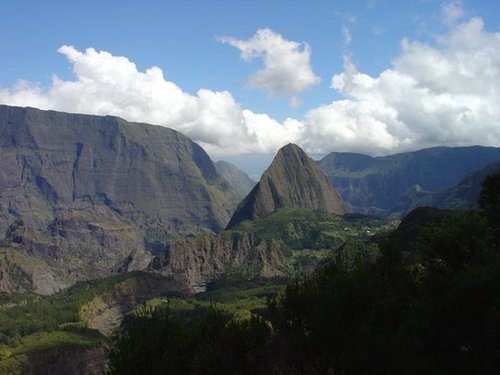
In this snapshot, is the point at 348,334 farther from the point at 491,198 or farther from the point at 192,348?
the point at 491,198

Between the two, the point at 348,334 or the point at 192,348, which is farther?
the point at 348,334

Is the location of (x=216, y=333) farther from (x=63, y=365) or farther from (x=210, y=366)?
(x=63, y=365)

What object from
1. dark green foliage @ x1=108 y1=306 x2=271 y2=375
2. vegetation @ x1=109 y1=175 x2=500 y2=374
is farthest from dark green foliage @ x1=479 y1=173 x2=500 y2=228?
dark green foliage @ x1=108 y1=306 x2=271 y2=375

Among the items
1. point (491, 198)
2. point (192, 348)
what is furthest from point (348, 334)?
point (491, 198)

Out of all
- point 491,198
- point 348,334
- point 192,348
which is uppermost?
point 491,198

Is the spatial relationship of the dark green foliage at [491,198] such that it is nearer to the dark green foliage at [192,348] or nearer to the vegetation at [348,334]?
the vegetation at [348,334]

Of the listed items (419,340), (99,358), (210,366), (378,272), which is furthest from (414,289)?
(99,358)

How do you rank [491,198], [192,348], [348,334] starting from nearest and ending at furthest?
[192,348] → [348,334] → [491,198]

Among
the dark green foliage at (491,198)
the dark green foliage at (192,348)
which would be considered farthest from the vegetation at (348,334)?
the dark green foliage at (491,198)

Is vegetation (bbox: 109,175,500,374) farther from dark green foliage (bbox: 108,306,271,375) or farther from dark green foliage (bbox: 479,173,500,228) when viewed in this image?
dark green foliage (bbox: 479,173,500,228)

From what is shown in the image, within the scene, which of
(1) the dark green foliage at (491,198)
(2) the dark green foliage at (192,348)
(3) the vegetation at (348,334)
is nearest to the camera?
(2) the dark green foliage at (192,348)
